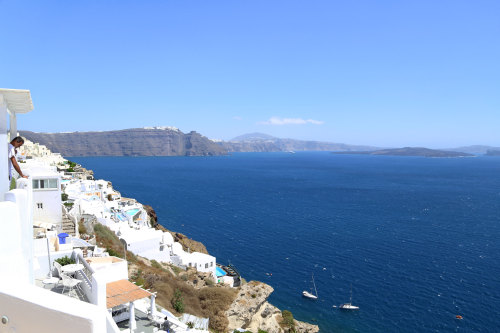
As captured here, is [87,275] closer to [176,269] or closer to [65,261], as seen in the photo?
[65,261]

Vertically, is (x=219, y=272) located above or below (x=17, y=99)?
below

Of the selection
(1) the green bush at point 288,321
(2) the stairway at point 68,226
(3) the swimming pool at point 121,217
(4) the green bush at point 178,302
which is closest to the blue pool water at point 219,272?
(1) the green bush at point 288,321

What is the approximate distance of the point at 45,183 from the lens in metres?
19.4

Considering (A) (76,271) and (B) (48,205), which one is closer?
(A) (76,271)

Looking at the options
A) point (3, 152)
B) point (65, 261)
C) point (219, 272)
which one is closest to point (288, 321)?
point (219, 272)

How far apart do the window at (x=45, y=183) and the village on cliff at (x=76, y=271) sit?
0.16ft

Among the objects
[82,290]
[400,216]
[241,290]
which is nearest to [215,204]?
[400,216]

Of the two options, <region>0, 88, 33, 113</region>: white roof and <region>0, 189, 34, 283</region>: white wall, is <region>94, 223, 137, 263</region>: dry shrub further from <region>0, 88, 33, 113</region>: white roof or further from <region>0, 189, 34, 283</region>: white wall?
<region>0, 189, 34, 283</region>: white wall

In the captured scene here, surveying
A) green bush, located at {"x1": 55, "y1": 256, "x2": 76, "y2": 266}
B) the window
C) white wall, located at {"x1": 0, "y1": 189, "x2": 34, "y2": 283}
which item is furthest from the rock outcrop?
white wall, located at {"x1": 0, "y1": 189, "x2": 34, "y2": 283}

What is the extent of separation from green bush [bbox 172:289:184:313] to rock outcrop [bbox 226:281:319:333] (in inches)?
128

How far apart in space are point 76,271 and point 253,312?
1278 cm

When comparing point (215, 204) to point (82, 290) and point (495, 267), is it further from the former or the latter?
point (82, 290)

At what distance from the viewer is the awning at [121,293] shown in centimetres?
1216

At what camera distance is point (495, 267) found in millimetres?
38875
